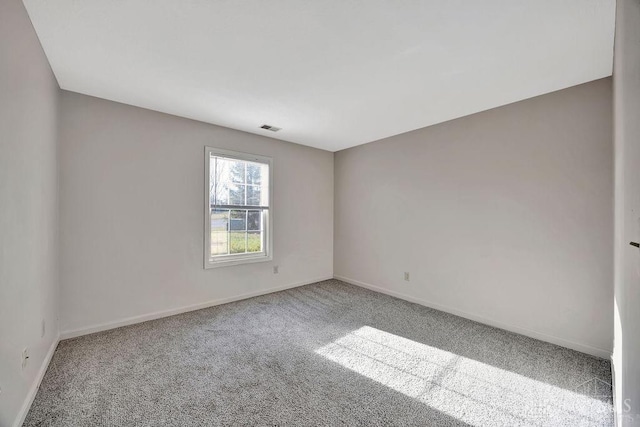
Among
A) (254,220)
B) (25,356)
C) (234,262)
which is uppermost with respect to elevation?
(254,220)

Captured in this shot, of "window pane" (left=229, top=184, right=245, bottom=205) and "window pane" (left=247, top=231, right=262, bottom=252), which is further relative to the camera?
"window pane" (left=247, top=231, right=262, bottom=252)

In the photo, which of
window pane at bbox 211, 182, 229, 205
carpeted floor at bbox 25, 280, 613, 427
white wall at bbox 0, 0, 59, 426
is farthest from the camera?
window pane at bbox 211, 182, 229, 205

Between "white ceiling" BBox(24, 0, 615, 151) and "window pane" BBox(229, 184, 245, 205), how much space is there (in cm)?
116

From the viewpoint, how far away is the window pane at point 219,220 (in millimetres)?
3637

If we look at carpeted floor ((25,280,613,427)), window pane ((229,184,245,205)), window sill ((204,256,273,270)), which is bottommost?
carpeted floor ((25,280,613,427))

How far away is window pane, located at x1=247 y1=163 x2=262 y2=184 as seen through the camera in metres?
4.03

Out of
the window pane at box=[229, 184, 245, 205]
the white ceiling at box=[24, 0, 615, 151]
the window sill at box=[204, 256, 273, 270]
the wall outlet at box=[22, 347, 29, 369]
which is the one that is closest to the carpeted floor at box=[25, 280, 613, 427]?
the wall outlet at box=[22, 347, 29, 369]

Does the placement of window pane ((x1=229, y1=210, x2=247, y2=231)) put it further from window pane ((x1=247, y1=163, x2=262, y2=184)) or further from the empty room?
window pane ((x1=247, y1=163, x2=262, y2=184))

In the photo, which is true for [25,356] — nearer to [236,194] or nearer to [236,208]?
[236,208]

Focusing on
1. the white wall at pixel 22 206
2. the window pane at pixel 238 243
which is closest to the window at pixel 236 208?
the window pane at pixel 238 243

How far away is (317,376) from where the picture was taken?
2.07 metres

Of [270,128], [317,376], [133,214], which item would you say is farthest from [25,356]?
[270,128]

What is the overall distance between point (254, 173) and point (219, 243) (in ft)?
3.79

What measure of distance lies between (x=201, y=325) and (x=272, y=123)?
255 cm
